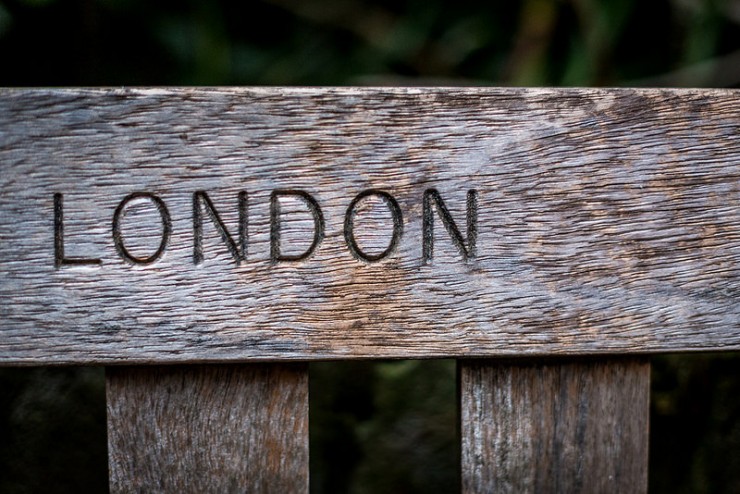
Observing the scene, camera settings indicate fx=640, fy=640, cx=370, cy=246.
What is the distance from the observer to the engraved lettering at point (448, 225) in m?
0.56

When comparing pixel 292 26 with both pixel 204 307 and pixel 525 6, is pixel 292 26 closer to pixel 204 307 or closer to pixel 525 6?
pixel 525 6

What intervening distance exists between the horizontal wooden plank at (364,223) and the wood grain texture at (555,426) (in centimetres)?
4

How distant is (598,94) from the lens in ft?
1.87

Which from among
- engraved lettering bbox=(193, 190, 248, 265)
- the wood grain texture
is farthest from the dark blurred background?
engraved lettering bbox=(193, 190, 248, 265)

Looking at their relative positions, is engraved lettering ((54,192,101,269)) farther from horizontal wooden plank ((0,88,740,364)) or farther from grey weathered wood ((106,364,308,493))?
grey weathered wood ((106,364,308,493))

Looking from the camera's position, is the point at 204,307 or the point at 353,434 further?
the point at 353,434

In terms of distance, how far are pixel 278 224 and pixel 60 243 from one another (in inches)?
7.3

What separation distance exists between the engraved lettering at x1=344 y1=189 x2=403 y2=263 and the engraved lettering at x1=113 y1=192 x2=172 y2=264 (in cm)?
15

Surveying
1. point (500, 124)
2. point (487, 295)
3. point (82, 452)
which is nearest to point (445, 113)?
point (500, 124)

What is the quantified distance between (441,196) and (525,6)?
0.76 meters

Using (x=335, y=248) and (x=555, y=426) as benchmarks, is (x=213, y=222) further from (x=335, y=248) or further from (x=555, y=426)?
(x=555, y=426)

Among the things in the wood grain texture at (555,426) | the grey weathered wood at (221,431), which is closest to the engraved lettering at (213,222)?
the grey weathered wood at (221,431)

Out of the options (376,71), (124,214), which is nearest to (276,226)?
(124,214)

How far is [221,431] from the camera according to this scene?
1.92 feet
